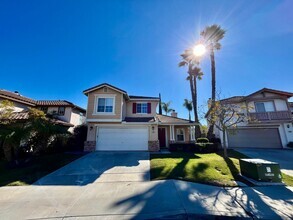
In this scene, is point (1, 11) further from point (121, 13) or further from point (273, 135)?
point (273, 135)

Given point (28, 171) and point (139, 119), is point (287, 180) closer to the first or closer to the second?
point (139, 119)

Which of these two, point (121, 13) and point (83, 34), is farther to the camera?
point (83, 34)

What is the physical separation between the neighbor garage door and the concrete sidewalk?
12932 millimetres

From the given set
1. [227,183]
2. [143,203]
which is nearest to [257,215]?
[227,183]

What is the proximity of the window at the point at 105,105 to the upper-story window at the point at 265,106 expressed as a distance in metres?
17.9

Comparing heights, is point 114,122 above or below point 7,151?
above

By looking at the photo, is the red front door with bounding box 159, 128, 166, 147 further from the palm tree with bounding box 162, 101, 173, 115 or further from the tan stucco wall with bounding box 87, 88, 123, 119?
the palm tree with bounding box 162, 101, 173, 115

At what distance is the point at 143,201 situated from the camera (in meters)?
4.50

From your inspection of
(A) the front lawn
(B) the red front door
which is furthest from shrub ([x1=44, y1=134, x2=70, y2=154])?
(B) the red front door

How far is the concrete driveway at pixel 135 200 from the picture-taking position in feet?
12.5

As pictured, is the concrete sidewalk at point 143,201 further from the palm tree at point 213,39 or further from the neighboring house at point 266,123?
the palm tree at point 213,39

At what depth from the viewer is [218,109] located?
11.3 metres

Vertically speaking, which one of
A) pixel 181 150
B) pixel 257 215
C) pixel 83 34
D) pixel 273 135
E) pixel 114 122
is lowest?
pixel 257 215

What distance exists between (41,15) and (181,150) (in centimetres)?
1516
